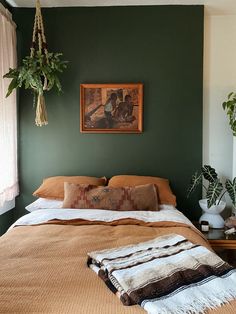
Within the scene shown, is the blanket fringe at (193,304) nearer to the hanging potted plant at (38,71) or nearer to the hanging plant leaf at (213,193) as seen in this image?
the hanging plant leaf at (213,193)

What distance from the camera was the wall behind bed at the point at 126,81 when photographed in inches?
122

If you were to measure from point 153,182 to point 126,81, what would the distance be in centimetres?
106

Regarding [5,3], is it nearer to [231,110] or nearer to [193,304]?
[231,110]

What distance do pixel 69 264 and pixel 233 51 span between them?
2.69 metres

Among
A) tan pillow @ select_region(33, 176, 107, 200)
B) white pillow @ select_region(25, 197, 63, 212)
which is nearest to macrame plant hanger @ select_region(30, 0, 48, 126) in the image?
tan pillow @ select_region(33, 176, 107, 200)

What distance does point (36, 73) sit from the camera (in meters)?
2.71

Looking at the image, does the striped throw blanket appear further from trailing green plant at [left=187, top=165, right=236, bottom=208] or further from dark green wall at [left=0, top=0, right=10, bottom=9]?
dark green wall at [left=0, top=0, right=10, bottom=9]

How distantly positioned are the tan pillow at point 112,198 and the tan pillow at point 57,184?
176 mm

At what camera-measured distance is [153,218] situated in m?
2.35

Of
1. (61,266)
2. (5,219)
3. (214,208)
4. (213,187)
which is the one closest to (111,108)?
(213,187)

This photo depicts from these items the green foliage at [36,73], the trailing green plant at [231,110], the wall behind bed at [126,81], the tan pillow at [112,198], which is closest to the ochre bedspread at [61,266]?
the tan pillow at [112,198]

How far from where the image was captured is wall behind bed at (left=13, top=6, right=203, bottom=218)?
10.1 feet

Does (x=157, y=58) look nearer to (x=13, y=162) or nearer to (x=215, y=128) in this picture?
(x=215, y=128)

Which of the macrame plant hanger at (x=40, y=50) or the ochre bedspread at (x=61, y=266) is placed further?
the macrame plant hanger at (x=40, y=50)
